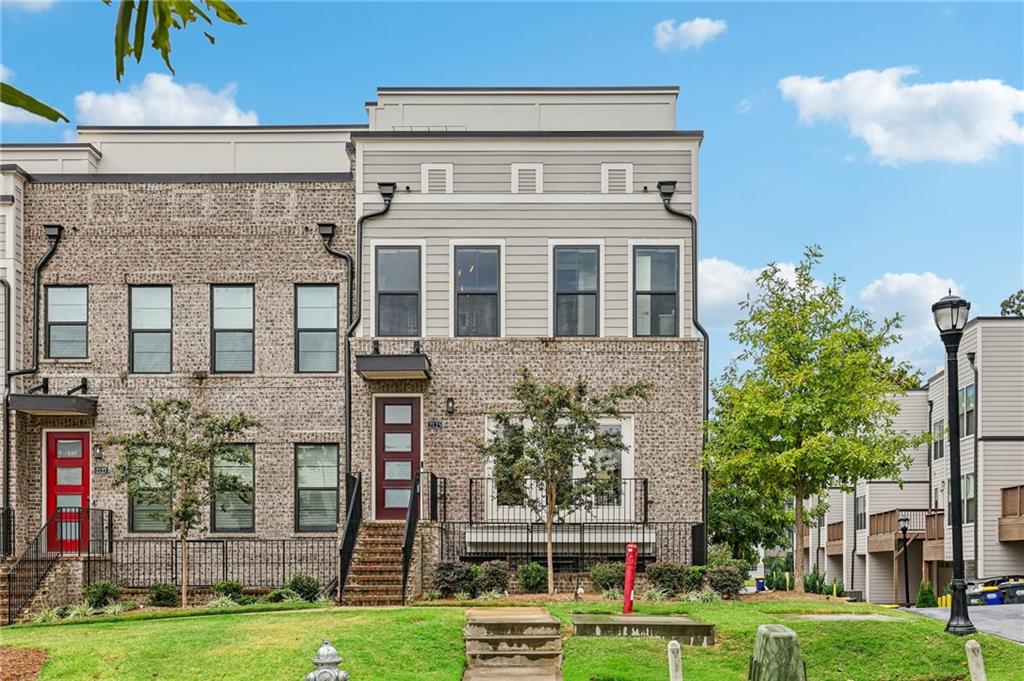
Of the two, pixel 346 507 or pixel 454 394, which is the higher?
pixel 454 394

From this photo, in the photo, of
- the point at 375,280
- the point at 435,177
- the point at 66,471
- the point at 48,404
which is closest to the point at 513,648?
the point at 375,280

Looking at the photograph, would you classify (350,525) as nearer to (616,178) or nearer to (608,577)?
(608,577)

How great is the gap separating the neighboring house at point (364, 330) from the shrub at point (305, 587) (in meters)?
1.28

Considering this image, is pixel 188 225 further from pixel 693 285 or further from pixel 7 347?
pixel 693 285

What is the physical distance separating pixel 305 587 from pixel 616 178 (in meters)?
9.03

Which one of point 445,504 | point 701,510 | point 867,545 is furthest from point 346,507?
point 867,545

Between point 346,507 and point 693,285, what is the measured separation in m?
7.31

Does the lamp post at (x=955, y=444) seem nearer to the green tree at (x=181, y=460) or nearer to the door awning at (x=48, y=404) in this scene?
the green tree at (x=181, y=460)

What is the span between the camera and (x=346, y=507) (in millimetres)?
23531

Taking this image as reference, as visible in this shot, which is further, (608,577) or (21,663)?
(608,577)

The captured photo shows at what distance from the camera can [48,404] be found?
924 inches

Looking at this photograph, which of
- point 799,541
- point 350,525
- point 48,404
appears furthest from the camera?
point 48,404

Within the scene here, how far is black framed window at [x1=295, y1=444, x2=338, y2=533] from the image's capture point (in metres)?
24.2

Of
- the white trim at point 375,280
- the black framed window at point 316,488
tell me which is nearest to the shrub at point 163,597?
the black framed window at point 316,488
